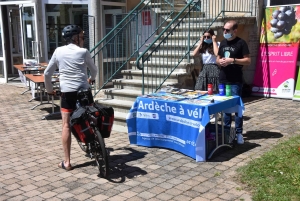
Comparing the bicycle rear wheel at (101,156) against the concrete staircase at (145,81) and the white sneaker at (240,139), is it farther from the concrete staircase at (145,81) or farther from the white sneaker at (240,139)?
the white sneaker at (240,139)

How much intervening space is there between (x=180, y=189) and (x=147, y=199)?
1.37 ft

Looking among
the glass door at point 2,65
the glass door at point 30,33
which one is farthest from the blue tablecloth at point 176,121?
the glass door at point 2,65

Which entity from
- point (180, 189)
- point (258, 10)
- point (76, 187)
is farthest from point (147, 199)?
point (258, 10)

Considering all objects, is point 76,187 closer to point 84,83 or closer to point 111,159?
point 111,159

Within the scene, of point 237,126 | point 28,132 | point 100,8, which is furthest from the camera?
point 100,8

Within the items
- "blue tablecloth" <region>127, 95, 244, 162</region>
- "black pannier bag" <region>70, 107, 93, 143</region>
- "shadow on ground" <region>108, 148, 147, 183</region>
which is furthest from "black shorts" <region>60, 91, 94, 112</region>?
"blue tablecloth" <region>127, 95, 244, 162</region>

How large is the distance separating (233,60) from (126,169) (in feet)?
7.18

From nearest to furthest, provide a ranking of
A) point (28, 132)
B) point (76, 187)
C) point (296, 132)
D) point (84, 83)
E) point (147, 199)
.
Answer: point (147, 199) → point (76, 187) → point (84, 83) → point (296, 132) → point (28, 132)

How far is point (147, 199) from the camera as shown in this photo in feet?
12.4

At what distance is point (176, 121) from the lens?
5.00 m

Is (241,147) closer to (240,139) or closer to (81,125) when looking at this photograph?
(240,139)

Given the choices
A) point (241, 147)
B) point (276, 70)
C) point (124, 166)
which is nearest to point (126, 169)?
point (124, 166)

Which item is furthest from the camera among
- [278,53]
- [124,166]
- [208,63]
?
[278,53]

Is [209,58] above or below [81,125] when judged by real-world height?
above
